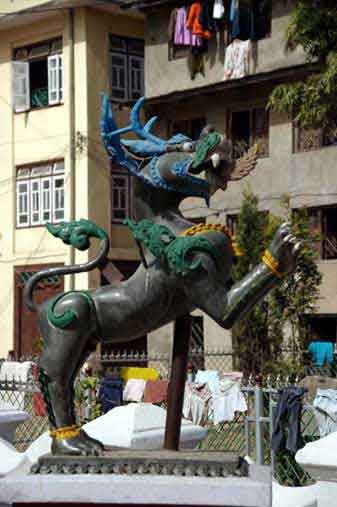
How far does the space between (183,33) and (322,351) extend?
774 centimetres

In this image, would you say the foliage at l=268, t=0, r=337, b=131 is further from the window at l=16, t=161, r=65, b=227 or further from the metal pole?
the window at l=16, t=161, r=65, b=227

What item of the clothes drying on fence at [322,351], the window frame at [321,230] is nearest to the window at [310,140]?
the window frame at [321,230]

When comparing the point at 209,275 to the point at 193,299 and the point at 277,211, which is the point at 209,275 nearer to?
the point at 193,299

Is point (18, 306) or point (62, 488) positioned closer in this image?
point (62, 488)

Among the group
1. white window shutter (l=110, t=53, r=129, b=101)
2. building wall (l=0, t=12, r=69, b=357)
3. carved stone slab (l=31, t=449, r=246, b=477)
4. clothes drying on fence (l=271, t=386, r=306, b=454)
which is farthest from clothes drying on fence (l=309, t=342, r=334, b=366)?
carved stone slab (l=31, t=449, r=246, b=477)

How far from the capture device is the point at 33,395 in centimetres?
1288

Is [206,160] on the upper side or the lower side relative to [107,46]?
lower

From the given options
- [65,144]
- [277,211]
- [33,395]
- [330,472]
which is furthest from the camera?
[65,144]

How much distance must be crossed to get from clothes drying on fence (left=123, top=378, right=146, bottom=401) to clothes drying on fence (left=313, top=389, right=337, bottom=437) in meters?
3.76

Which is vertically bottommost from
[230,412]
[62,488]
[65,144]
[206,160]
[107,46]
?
[230,412]

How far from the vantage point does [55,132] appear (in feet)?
81.0

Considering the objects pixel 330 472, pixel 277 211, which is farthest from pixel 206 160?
pixel 277 211

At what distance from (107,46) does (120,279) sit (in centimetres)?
2061

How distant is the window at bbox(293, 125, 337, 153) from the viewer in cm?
2068
